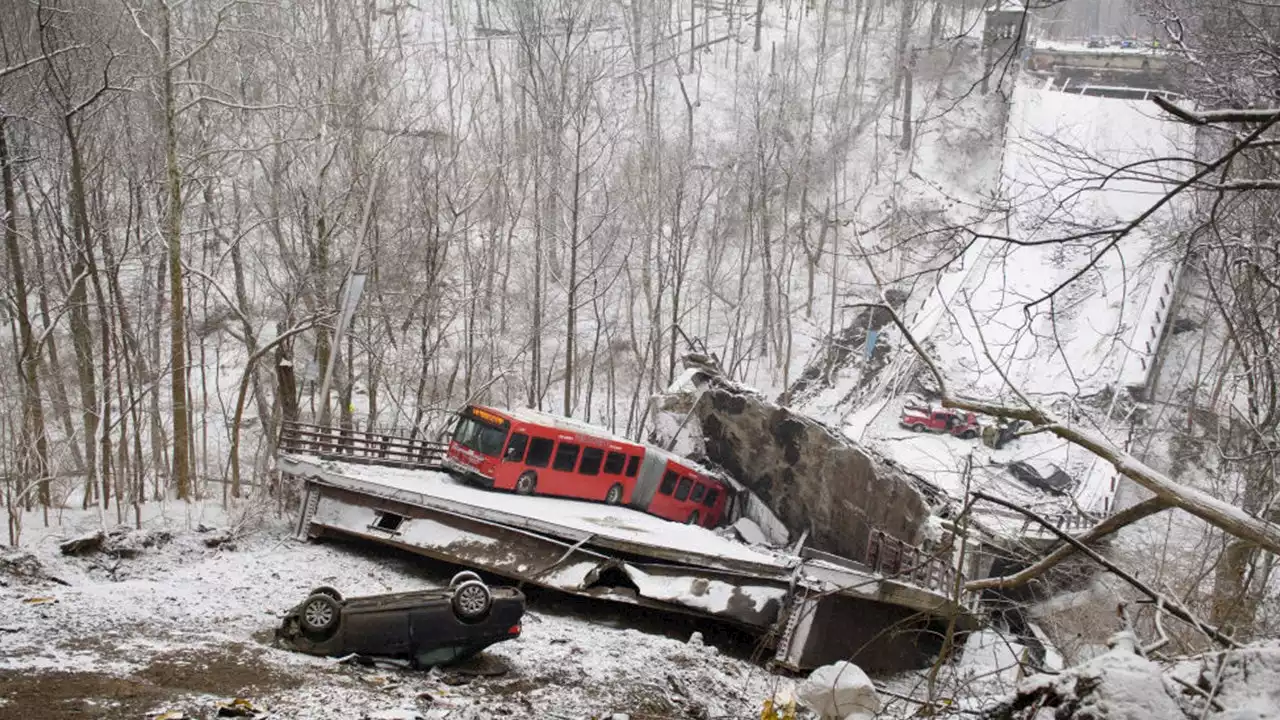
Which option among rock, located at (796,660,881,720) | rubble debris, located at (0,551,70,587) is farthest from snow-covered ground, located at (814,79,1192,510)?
rubble debris, located at (0,551,70,587)

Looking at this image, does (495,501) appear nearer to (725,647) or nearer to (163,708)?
(725,647)

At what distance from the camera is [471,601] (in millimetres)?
8750

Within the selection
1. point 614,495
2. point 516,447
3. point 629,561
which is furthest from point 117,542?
point 614,495

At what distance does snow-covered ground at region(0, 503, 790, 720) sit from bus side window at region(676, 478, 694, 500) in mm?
6266

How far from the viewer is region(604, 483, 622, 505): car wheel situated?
1777 cm

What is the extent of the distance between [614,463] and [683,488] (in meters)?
2.18

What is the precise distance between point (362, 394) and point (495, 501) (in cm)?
2193

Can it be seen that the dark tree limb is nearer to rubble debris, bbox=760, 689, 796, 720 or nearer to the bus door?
rubble debris, bbox=760, 689, 796, 720

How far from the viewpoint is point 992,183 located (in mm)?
41750

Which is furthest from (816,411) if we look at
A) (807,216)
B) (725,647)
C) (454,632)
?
(454,632)

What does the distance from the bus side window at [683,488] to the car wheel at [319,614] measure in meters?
10.9

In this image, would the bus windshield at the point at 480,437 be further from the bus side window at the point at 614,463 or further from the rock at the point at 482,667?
the rock at the point at 482,667

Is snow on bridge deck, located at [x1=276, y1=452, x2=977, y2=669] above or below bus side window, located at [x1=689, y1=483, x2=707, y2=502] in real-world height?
above

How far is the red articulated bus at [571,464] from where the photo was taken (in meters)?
15.9
